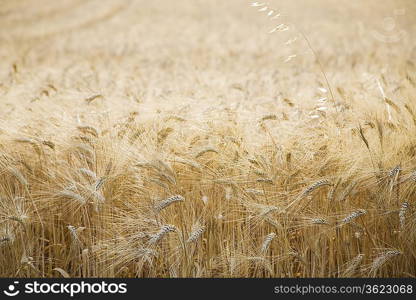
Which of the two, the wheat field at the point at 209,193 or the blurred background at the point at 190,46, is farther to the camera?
the blurred background at the point at 190,46

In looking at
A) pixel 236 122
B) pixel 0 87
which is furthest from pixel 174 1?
pixel 236 122

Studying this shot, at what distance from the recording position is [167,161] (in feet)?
6.59

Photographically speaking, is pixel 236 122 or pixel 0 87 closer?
pixel 236 122

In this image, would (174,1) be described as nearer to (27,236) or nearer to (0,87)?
(0,87)

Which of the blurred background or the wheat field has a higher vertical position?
the blurred background

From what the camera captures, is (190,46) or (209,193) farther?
(190,46)

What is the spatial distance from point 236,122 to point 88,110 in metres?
0.85

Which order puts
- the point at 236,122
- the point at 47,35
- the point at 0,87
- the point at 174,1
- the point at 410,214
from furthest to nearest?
the point at 174,1, the point at 47,35, the point at 0,87, the point at 236,122, the point at 410,214

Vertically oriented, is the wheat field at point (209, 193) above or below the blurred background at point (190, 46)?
below

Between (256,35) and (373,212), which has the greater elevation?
(256,35)

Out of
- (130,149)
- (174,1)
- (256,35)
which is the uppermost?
(174,1)

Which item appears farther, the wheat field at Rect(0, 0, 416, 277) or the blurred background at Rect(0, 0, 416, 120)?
the blurred background at Rect(0, 0, 416, 120)

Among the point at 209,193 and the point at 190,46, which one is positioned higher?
the point at 190,46

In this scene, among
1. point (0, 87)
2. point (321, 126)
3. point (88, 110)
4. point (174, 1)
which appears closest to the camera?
point (321, 126)
